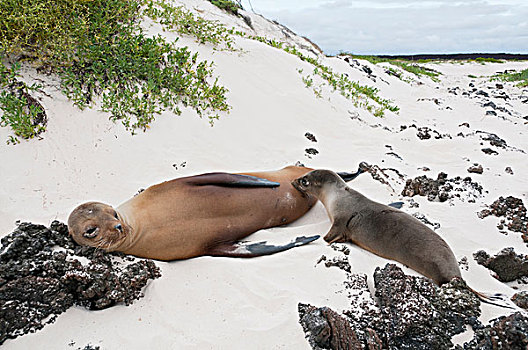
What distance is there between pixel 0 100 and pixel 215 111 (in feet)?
9.72

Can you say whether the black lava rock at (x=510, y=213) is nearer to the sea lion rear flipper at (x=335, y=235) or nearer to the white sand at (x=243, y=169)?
the white sand at (x=243, y=169)

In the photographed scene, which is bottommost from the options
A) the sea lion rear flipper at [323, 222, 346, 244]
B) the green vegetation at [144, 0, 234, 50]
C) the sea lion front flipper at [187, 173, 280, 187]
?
the sea lion rear flipper at [323, 222, 346, 244]

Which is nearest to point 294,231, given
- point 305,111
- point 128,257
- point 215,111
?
point 128,257

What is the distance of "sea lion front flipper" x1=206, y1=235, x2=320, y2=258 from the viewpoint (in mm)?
3249

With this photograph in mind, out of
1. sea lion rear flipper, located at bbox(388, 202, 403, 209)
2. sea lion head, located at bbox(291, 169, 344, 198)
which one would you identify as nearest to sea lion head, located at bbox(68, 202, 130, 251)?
sea lion head, located at bbox(291, 169, 344, 198)

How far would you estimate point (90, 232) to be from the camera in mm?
2781

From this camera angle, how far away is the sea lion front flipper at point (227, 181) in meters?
3.67

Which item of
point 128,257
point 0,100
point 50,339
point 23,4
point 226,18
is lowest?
point 50,339

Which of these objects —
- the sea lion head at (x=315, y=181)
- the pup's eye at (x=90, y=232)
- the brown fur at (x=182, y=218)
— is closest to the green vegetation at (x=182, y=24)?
the sea lion head at (x=315, y=181)

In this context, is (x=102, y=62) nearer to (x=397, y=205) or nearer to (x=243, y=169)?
(x=243, y=169)

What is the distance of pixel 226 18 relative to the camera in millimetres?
11969

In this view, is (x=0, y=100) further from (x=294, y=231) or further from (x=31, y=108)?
(x=294, y=231)

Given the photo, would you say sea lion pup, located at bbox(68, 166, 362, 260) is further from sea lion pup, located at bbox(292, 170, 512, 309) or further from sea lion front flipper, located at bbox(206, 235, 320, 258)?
sea lion pup, located at bbox(292, 170, 512, 309)

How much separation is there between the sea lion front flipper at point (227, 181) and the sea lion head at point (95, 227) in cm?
93
